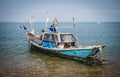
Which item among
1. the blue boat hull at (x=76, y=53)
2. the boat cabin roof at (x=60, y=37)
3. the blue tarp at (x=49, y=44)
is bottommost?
the blue boat hull at (x=76, y=53)

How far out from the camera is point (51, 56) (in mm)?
19844

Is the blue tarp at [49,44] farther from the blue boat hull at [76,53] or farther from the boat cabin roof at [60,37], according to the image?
the blue boat hull at [76,53]

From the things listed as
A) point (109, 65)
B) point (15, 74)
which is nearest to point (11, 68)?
point (15, 74)

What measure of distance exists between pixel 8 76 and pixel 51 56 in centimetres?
754

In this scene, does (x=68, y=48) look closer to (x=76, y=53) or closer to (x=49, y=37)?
(x=76, y=53)

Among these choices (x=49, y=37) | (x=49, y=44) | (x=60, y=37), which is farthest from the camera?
(x=49, y=37)

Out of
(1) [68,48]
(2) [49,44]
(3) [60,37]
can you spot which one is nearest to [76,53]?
(1) [68,48]

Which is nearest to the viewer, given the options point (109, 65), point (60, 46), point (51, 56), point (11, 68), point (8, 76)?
point (8, 76)

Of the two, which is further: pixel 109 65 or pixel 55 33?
pixel 55 33

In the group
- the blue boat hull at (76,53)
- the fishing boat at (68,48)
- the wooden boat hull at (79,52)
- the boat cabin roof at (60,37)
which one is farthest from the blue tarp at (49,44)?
the wooden boat hull at (79,52)

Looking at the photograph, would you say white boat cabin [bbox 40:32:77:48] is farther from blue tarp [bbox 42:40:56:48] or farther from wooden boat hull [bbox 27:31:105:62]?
wooden boat hull [bbox 27:31:105:62]

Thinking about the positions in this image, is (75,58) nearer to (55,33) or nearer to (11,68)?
(55,33)

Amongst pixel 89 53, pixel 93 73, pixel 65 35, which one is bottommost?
pixel 93 73

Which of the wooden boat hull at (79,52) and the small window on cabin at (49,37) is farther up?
the small window on cabin at (49,37)
